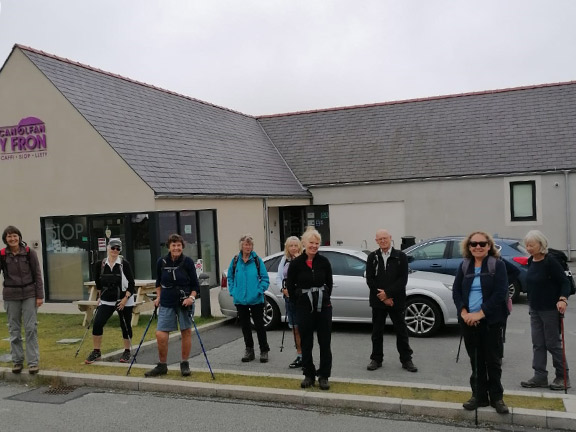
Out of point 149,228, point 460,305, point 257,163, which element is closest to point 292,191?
point 257,163

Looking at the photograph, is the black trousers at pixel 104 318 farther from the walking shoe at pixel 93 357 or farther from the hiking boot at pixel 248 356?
the hiking boot at pixel 248 356

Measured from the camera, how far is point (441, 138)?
69.7ft

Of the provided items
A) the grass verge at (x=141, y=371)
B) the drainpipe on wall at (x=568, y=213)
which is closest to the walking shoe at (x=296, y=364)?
the grass verge at (x=141, y=371)

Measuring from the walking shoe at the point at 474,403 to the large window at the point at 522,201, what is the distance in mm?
15016

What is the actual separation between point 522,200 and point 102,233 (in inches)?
537

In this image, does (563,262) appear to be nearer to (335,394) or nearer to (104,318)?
(335,394)

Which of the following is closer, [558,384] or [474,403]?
[474,403]

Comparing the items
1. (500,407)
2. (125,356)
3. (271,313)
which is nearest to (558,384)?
(500,407)

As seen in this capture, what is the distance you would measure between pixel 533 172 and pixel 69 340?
15443 millimetres

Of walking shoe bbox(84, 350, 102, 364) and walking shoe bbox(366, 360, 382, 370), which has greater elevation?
walking shoe bbox(84, 350, 102, 364)

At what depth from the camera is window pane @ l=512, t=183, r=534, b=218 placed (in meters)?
19.3

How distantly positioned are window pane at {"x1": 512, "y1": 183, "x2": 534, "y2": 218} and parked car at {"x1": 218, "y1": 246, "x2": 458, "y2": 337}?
10.9 metres

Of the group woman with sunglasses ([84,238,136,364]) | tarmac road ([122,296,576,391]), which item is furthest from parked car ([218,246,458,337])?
woman with sunglasses ([84,238,136,364])

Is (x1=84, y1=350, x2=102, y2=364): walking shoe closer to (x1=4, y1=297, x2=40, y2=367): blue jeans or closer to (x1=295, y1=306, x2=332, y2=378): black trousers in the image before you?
Result: (x1=4, y1=297, x2=40, y2=367): blue jeans
